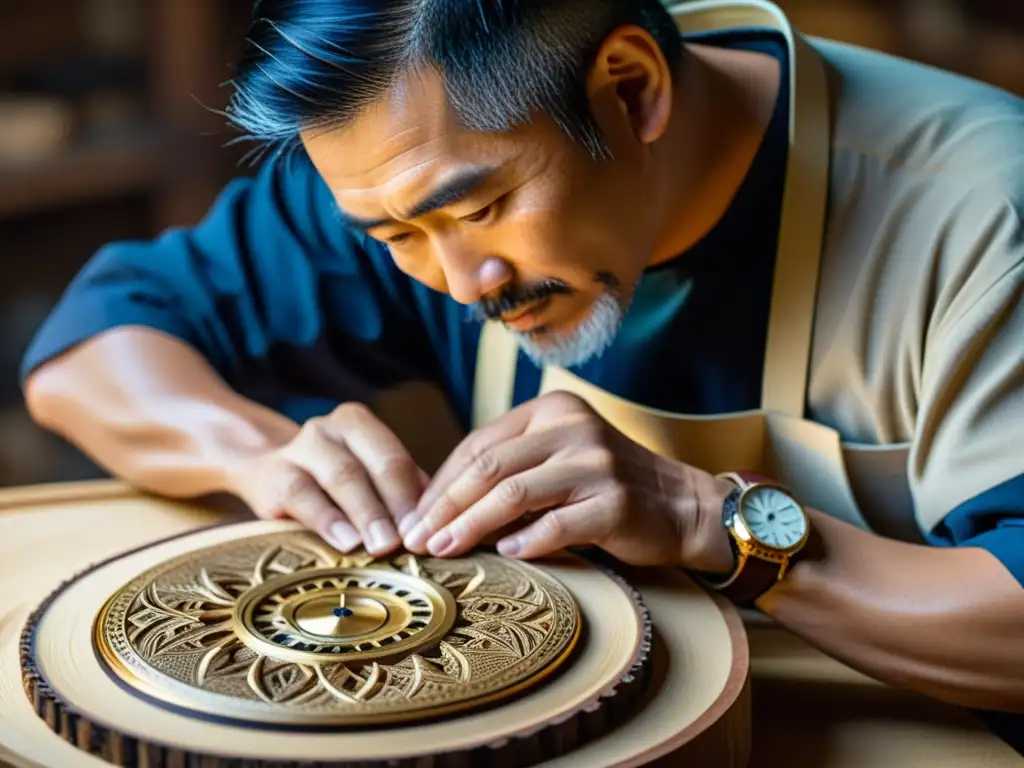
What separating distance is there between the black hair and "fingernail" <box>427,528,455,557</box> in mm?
409

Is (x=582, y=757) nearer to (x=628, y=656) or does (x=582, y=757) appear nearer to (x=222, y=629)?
(x=628, y=656)

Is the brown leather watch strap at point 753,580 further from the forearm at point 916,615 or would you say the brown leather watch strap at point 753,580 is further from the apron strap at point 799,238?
the apron strap at point 799,238

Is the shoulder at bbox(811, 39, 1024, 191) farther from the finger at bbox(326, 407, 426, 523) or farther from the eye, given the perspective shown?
the finger at bbox(326, 407, 426, 523)

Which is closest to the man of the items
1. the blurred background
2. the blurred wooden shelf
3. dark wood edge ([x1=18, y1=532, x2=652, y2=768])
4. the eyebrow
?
the eyebrow

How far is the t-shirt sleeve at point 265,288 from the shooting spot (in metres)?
1.78

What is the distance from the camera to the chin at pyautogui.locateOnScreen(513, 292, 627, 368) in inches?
55.1

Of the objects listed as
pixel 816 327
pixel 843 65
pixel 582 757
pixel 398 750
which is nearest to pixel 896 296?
pixel 816 327

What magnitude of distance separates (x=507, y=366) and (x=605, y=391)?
0.55 ft

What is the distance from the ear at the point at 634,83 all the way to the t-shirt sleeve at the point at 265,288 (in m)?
0.51

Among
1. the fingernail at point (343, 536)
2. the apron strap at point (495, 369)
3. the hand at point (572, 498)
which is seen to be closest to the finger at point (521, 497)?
the hand at point (572, 498)

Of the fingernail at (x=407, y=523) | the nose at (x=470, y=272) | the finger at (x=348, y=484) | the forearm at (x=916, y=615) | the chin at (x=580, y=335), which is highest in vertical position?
the nose at (x=470, y=272)

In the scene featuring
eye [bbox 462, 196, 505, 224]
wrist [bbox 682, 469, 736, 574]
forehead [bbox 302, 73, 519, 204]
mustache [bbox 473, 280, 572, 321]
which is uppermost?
forehead [bbox 302, 73, 519, 204]

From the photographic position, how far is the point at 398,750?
0.95m

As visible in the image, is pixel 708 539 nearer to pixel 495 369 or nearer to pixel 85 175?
pixel 495 369
